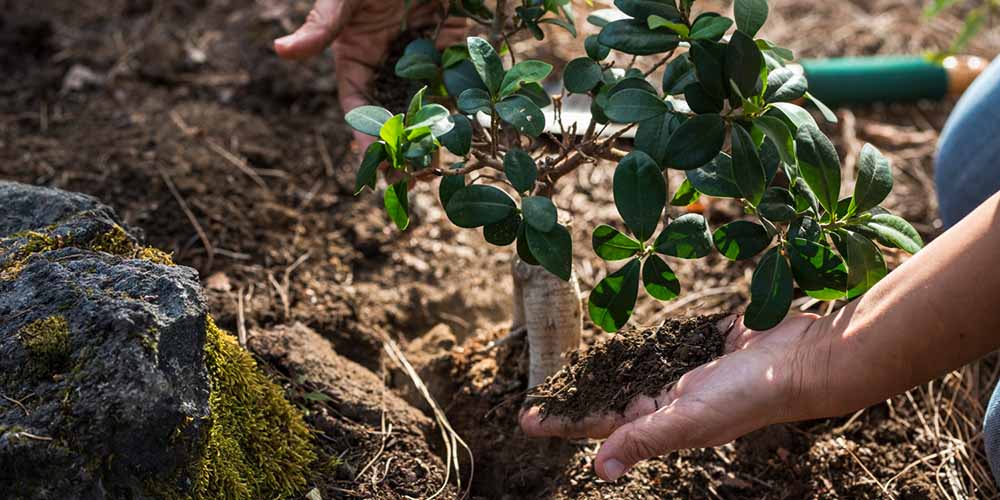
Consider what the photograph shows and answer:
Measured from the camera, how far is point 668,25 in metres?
1.30

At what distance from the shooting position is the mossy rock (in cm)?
117

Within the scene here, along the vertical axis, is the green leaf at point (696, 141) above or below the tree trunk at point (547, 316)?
above

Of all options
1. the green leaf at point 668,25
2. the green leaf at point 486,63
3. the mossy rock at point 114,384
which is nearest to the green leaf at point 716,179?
the green leaf at point 668,25

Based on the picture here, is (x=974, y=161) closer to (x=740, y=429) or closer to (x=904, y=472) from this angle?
(x=904, y=472)

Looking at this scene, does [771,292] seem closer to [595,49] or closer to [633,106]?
[633,106]

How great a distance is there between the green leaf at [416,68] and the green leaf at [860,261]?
31.7 inches

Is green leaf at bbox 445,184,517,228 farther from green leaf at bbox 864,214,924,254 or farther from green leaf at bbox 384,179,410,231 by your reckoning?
green leaf at bbox 864,214,924,254

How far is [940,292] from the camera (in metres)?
1.24

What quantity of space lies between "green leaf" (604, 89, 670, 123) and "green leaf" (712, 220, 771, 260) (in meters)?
0.22

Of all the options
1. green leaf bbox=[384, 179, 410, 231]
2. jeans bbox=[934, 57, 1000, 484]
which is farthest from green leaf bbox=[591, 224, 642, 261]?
jeans bbox=[934, 57, 1000, 484]

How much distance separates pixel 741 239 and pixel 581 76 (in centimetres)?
40

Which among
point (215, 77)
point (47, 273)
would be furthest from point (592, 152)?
point (215, 77)

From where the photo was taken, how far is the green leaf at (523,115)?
1.35 meters

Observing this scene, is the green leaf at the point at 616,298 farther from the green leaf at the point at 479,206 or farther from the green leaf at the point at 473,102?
the green leaf at the point at 473,102
